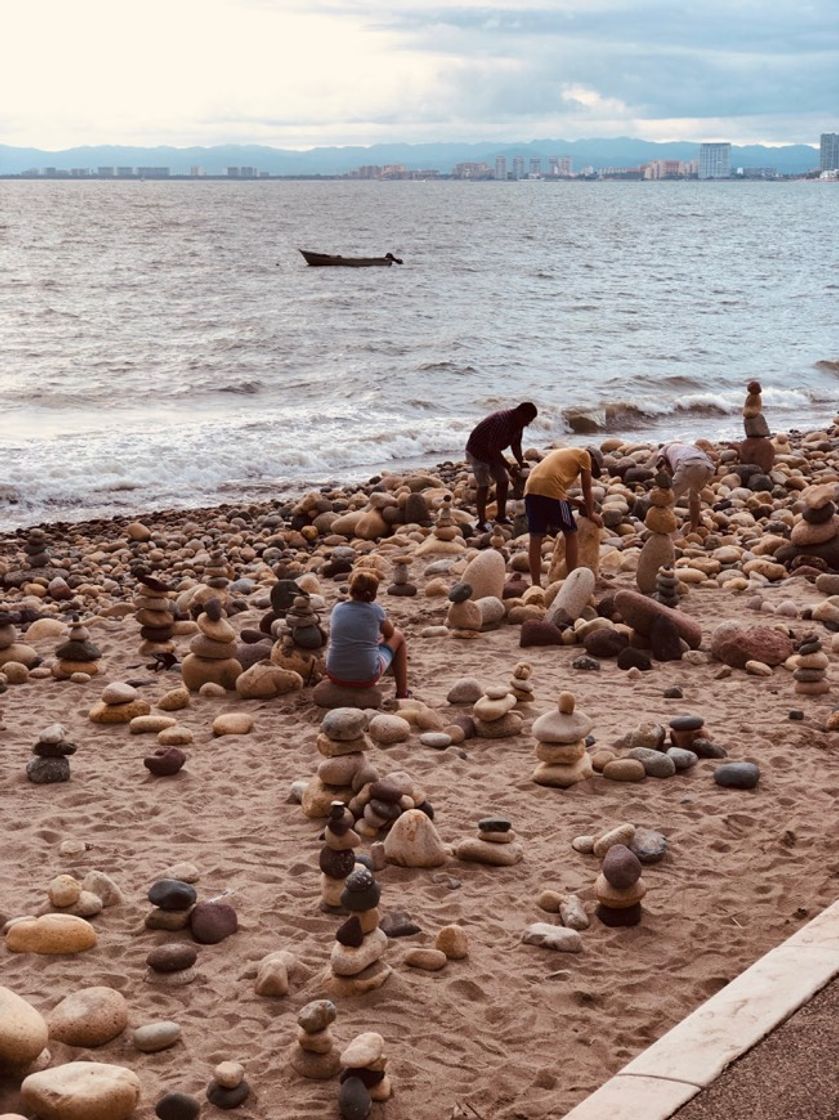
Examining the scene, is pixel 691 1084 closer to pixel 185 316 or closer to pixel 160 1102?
pixel 160 1102

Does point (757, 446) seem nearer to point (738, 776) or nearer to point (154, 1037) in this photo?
point (738, 776)

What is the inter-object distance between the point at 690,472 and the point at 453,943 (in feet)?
24.4

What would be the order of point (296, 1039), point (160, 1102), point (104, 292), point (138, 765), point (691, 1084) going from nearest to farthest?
point (691, 1084) → point (160, 1102) → point (296, 1039) → point (138, 765) → point (104, 292)

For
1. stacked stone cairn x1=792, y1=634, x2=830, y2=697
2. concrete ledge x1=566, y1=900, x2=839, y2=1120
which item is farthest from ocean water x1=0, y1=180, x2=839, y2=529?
concrete ledge x1=566, y1=900, x2=839, y2=1120

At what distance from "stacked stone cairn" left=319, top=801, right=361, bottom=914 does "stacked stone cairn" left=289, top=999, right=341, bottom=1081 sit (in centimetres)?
102

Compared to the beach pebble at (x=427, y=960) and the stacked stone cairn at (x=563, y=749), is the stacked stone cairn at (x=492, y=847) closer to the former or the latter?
the stacked stone cairn at (x=563, y=749)

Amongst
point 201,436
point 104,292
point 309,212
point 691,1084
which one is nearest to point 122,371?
point 201,436

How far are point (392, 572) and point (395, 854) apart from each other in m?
5.68

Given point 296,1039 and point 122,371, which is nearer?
point 296,1039

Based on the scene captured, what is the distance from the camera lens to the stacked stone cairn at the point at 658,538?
10.1m

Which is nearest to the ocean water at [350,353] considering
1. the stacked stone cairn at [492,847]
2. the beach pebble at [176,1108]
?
the stacked stone cairn at [492,847]

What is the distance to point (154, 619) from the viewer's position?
9859 mm

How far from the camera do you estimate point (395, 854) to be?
6086mm

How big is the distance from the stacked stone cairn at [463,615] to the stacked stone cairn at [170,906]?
176 inches
